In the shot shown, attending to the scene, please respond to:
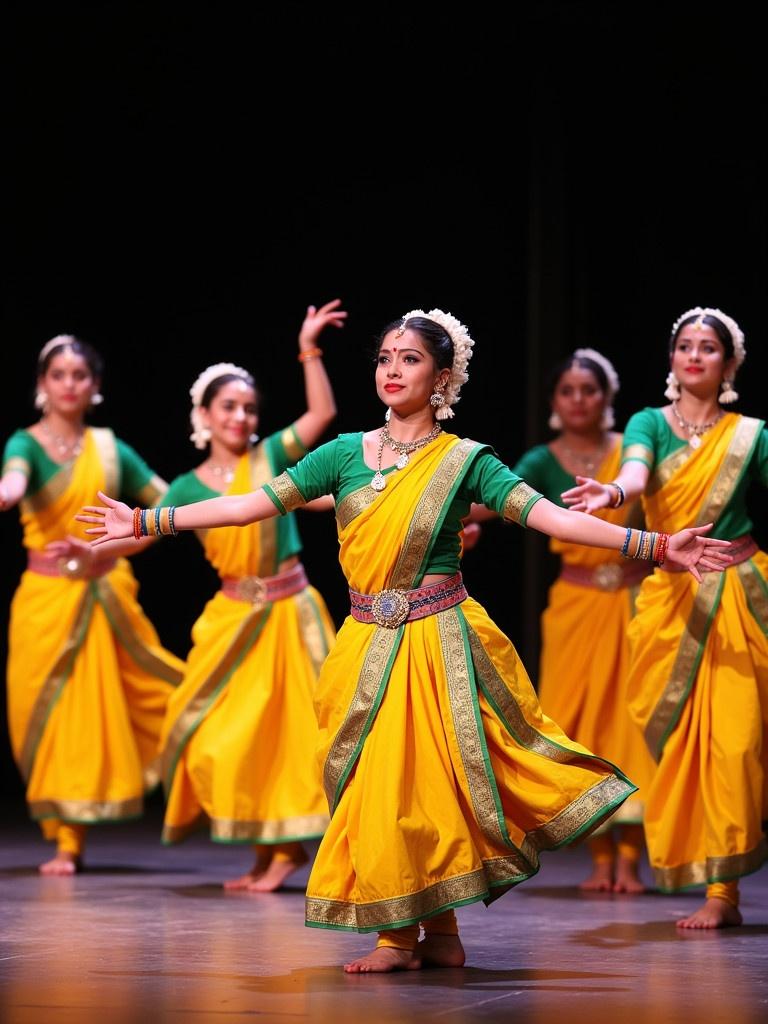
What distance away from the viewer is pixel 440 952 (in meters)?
3.37

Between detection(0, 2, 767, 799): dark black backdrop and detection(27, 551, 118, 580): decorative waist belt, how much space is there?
1.64 m

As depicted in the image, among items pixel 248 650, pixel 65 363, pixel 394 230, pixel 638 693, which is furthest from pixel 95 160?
pixel 638 693

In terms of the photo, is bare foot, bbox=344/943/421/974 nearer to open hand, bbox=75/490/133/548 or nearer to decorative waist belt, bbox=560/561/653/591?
open hand, bbox=75/490/133/548

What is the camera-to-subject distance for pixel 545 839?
3354 millimetres

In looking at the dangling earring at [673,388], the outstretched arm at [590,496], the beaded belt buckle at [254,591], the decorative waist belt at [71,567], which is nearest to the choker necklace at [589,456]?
the dangling earring at [673,388]

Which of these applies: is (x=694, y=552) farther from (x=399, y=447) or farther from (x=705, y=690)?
(x=705, y=690)

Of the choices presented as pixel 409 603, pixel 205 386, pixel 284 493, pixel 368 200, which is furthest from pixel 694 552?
pixel 368 200

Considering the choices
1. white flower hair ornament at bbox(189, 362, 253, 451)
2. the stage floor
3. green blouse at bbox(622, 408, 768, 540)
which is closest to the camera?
the stage floor

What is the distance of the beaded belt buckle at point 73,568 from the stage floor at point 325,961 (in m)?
0.89

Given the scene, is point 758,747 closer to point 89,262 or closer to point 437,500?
point 437,500

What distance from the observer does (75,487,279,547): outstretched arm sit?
346 centimetres

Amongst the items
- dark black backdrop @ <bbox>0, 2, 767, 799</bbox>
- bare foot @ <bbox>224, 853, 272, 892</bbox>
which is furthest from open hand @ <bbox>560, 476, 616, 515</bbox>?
dark black backdrop @ <bbox>0, 2, 767, 799</bbox>

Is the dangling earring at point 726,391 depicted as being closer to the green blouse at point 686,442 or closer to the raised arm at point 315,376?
the green blouse at point 686,442

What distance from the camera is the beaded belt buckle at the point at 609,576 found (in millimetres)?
5004
